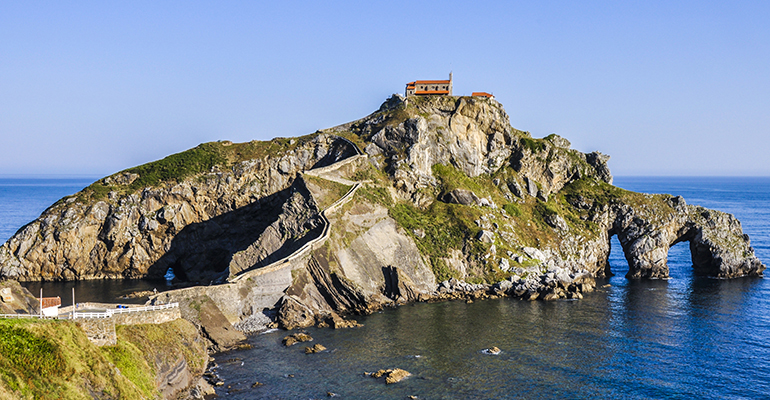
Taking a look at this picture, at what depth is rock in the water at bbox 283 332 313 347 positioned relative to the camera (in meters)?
75.3

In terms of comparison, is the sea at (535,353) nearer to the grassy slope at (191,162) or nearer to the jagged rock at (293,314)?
the jagged rock at (293,314)

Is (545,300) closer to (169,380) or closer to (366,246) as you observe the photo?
(366,246)

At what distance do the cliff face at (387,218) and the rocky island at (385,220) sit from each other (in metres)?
0.30

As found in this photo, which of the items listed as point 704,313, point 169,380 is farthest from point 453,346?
point 704,313

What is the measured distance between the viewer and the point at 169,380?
56188mm

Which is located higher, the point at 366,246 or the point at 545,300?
the point at 366,246

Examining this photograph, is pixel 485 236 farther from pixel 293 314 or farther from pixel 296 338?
pixel 296 338

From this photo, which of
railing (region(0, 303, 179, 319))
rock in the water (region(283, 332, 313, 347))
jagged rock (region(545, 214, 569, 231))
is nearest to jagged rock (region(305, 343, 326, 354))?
rock in the water (region(283, 332, 313, 347))

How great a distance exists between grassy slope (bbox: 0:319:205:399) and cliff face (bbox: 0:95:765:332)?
39.1 meters

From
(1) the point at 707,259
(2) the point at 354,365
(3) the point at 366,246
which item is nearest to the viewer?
(2) the point at 354,365

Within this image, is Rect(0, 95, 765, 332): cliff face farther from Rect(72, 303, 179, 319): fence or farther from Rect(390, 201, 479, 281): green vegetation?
Rect(72, 303, 179, 319): fence

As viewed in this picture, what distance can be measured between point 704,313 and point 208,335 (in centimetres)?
7753

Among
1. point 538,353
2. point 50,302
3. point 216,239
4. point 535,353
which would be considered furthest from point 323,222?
point 50,302

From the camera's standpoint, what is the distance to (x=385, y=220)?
105 metres
